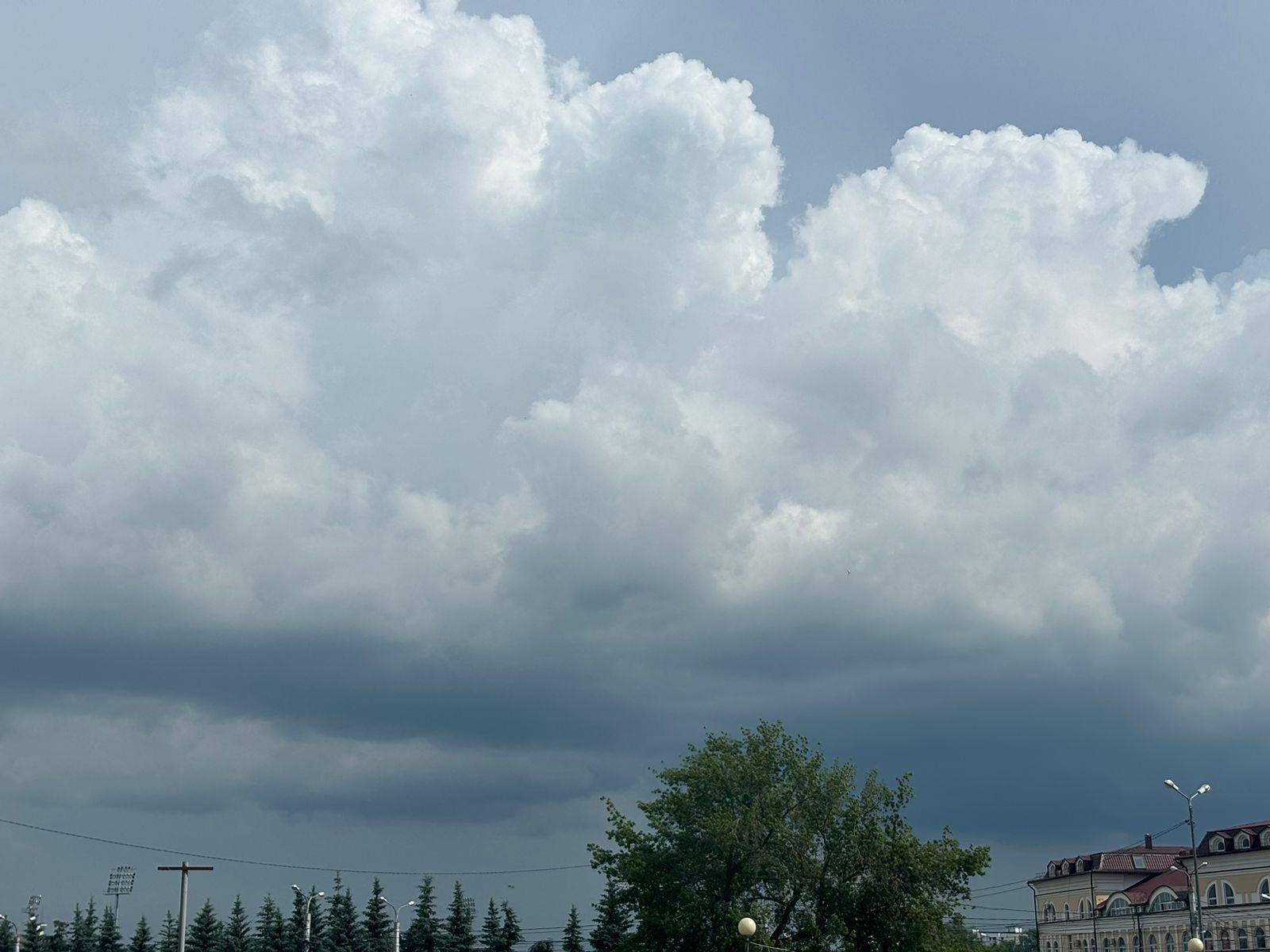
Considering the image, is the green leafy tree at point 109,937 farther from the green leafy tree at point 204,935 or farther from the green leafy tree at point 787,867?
the green leafy tree at point 787,867

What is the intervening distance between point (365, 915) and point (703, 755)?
6980 centimetres

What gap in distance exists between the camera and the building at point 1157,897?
356ft

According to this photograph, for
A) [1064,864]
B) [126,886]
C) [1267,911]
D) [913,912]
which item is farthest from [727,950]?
[126,886]

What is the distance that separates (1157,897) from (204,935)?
83838mm

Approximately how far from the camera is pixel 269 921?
130 meters

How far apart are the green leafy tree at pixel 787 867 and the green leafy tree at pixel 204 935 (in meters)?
68.6

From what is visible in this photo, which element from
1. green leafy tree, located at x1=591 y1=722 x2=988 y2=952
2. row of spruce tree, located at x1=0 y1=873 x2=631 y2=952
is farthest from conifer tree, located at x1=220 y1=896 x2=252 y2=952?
green leafy tree, located at x1=591 y1=722 x2=988 y2=952

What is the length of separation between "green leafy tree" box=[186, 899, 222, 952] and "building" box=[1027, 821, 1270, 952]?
81.0 meters

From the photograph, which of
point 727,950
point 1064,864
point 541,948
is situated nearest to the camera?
point 727,950

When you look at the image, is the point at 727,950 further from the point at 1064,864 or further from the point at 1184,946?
the point at 1064,864

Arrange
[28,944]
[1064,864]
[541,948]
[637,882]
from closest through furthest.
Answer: [637,882] < [541,948] < [28,944] < [1064,864]

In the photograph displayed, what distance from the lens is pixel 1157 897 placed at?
12119 cm

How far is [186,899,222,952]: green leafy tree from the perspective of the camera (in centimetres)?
12294

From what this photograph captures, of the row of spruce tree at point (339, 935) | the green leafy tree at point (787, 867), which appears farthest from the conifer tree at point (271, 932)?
the green leafy tree at point (787, 867)
